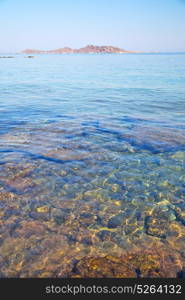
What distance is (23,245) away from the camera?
19.3 ft

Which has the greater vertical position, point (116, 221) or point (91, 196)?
point (91, 196)

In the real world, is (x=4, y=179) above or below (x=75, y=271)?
above

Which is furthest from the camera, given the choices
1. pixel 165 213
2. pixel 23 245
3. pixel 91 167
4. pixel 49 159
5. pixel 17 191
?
pixel 49 159

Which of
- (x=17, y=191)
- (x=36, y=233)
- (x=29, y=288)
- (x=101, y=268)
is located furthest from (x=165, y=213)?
(x=17, y=191)

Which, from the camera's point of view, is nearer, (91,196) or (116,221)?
(116,221)

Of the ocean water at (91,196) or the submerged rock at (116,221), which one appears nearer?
the ocean water at (91,196)

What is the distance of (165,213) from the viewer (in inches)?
277

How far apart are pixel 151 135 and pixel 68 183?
20.0 feet

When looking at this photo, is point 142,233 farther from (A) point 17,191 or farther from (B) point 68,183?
(A) point 17,191

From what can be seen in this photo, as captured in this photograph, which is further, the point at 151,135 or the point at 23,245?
the point at 151,135

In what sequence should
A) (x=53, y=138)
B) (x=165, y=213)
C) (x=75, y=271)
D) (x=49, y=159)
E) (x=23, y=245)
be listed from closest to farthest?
(x=75, y=271), (x=23, y=245), (x=165, y=213), (x=49, y=159), (x=53, y=138)

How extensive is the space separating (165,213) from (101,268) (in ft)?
8.82

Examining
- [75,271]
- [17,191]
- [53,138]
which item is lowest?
[75,271]

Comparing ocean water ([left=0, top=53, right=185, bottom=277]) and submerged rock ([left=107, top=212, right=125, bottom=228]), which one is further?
submerged rock ([left=107, top=212, right=125, bottom=228])
